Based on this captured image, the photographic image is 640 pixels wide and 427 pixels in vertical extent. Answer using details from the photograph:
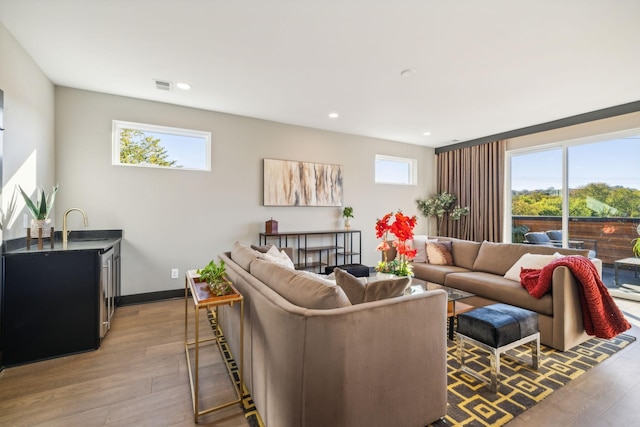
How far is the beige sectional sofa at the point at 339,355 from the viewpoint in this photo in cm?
119

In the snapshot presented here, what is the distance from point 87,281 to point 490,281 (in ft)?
12.8

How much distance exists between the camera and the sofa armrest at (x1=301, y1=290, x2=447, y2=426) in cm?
119

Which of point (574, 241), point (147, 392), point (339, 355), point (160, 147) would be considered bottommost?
point (147, 392)

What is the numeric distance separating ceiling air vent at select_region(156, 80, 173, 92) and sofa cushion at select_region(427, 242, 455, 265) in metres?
4.00

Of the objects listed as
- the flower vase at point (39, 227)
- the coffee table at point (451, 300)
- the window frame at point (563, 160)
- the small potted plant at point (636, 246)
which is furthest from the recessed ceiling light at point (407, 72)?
the small potted plant at point (636, 246)

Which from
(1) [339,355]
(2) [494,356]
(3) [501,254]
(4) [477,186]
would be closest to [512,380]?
(2) [494,356]

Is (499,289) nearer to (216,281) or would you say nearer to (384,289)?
(384,289)

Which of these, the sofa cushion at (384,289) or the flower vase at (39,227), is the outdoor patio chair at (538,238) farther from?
the flower vase at (39,227)

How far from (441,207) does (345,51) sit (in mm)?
4370

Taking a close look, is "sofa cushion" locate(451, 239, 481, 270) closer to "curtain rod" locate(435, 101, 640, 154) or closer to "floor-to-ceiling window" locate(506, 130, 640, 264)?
"floor-to-ceiling window" locate(506, 130, 640, 264)

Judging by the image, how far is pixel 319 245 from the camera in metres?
4.94

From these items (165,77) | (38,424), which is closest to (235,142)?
(165,77)

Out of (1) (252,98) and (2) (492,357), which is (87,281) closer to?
(1) (252,98)

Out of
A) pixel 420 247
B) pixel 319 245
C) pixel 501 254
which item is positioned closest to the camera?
pixel 501 254
